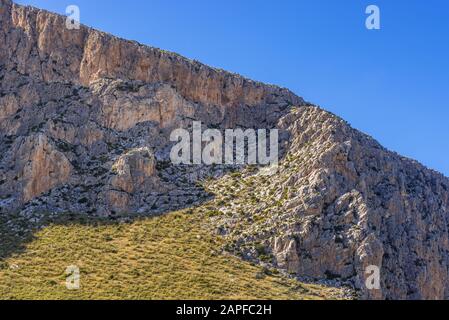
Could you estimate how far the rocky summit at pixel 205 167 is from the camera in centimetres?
6494

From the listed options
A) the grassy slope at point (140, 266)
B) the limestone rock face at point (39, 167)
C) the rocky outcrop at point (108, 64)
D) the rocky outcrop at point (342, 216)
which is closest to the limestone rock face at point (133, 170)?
the grassy slope at point (140, 266)

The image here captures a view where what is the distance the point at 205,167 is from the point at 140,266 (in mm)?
22290

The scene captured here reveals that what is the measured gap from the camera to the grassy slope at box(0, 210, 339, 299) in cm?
5197

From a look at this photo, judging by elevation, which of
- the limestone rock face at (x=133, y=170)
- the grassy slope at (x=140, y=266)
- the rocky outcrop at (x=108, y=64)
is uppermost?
the rocky outcrop at (x=108, y=64)

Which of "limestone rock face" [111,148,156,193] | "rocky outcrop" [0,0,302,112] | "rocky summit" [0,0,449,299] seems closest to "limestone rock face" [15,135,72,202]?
"rocky summit" [0,0,449,299]

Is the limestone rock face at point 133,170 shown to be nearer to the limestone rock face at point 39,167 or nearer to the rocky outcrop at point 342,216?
the limestone rock face at point 39,167

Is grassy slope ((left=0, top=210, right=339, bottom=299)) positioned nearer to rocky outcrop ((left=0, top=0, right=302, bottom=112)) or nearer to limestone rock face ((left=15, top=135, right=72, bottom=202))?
limestone rock face ((left=15, top=135, right=72, bottom=202))

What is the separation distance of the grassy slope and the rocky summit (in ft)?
9.28

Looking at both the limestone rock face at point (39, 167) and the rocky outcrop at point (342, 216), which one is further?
the limestone rock face at point (39, 167)

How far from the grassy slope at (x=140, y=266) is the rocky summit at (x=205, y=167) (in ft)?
9.28

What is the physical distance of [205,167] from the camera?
7650 cm

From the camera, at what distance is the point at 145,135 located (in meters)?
77.4

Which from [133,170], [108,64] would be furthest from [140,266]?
[108,64]

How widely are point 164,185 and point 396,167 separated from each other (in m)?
31.0
